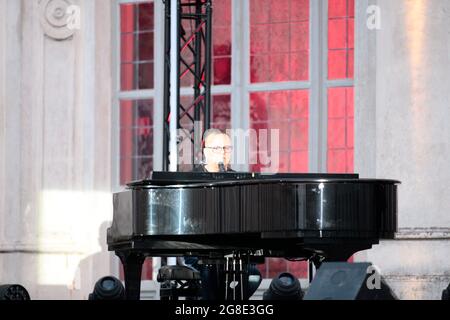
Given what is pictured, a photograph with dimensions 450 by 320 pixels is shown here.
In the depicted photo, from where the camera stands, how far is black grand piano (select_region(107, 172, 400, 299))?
8305mm

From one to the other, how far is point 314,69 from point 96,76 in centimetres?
223

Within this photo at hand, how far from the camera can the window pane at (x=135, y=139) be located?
14.1 meters

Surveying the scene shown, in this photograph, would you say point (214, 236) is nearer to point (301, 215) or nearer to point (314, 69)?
point (301, 215)

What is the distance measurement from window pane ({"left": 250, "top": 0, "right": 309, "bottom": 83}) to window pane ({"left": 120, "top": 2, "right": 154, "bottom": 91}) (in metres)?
1.13

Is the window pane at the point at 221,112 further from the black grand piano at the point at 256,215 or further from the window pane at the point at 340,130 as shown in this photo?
→ the black grand piano at the point at 256,215

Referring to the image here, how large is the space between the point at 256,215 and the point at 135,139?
577cm

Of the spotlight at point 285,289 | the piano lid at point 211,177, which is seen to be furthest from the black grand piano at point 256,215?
the spotlight at point 285,289

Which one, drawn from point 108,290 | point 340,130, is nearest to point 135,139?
point 340,130

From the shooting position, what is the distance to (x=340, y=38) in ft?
43.2

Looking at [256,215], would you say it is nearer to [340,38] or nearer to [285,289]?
[285,289]

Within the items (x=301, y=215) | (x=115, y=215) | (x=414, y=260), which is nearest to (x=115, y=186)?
(x=414, y=260)

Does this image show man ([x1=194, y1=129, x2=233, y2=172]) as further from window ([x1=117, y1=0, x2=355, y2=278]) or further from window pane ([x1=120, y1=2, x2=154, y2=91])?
window pane ([x1=120, y1=2, x2=154, y2=91])

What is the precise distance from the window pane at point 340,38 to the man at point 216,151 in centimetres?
382

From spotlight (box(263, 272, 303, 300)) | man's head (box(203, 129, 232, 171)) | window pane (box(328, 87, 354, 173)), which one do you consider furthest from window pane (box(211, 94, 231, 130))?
man's head (box(203, 129, 232, 171))
